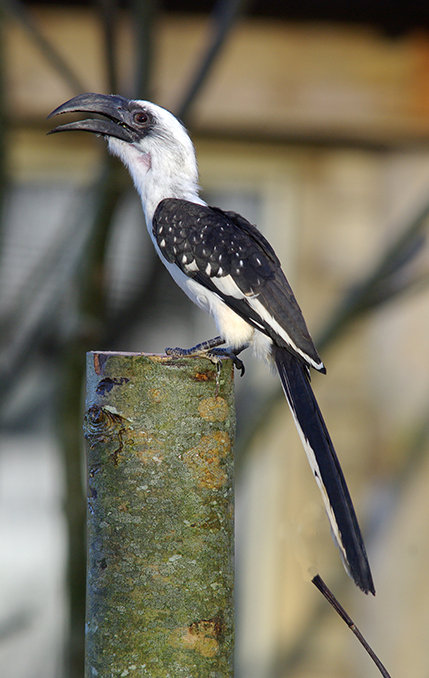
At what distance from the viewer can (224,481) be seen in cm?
112

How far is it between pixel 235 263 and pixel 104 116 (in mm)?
549

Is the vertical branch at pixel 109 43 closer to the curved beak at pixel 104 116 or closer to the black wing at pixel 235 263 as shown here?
the curved beak at pixel 104 116

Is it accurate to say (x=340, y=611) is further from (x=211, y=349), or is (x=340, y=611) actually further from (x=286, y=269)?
(x=286, y=269)

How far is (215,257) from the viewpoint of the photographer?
5.86 ft

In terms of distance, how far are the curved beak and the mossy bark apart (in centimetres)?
78

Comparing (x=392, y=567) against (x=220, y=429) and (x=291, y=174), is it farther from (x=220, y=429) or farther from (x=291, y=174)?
(x=220, y=429)

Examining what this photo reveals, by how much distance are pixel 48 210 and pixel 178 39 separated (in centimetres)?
100

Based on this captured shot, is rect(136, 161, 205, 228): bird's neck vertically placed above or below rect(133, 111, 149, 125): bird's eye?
below

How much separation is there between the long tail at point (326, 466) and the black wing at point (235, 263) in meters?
0.05

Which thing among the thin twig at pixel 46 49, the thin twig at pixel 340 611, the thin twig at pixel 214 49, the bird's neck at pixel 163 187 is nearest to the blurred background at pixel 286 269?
the thin twig at pixel 46 49

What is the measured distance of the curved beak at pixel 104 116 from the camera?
5.74ft

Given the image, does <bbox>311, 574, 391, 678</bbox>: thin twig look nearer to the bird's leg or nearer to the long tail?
the long tail

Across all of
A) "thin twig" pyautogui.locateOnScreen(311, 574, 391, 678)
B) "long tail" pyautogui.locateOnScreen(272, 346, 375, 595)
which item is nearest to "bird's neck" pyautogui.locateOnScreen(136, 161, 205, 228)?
"long tail" pyautogui.locateOnScreen(272, 346, 375, 595)

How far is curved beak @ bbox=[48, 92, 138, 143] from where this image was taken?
1.75 metres
